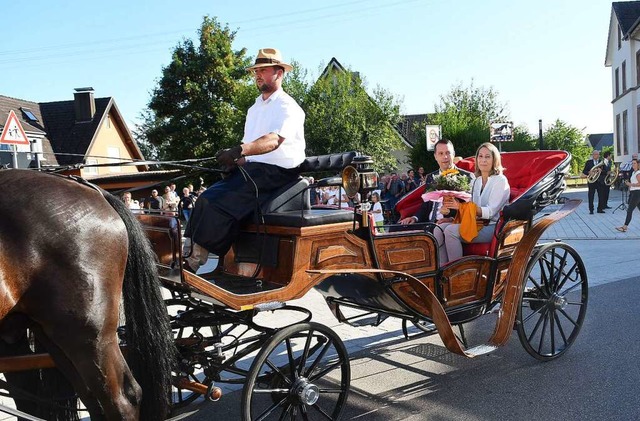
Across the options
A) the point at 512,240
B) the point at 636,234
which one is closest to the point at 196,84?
the point at 636,234

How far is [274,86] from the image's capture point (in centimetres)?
394

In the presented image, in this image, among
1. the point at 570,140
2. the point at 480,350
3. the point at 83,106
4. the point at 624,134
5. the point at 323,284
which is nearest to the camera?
the point at 323,284

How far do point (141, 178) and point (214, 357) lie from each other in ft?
3.64

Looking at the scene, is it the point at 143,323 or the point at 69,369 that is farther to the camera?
the point at 143,323

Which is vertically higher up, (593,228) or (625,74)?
(625,74)

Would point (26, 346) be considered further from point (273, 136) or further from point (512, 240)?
point (512, 240)

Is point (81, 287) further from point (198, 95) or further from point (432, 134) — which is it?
point (198, 95)

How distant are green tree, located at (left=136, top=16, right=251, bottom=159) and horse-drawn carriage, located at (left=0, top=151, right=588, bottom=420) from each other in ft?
101

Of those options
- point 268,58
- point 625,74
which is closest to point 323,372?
point 268,58

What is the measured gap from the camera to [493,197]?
16.7 ft

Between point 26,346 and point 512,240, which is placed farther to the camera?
point 512,240

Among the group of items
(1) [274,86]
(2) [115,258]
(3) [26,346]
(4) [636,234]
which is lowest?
(4) [636,234]

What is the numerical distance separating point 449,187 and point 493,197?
1.20 ft

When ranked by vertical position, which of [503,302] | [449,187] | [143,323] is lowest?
[503,302]
